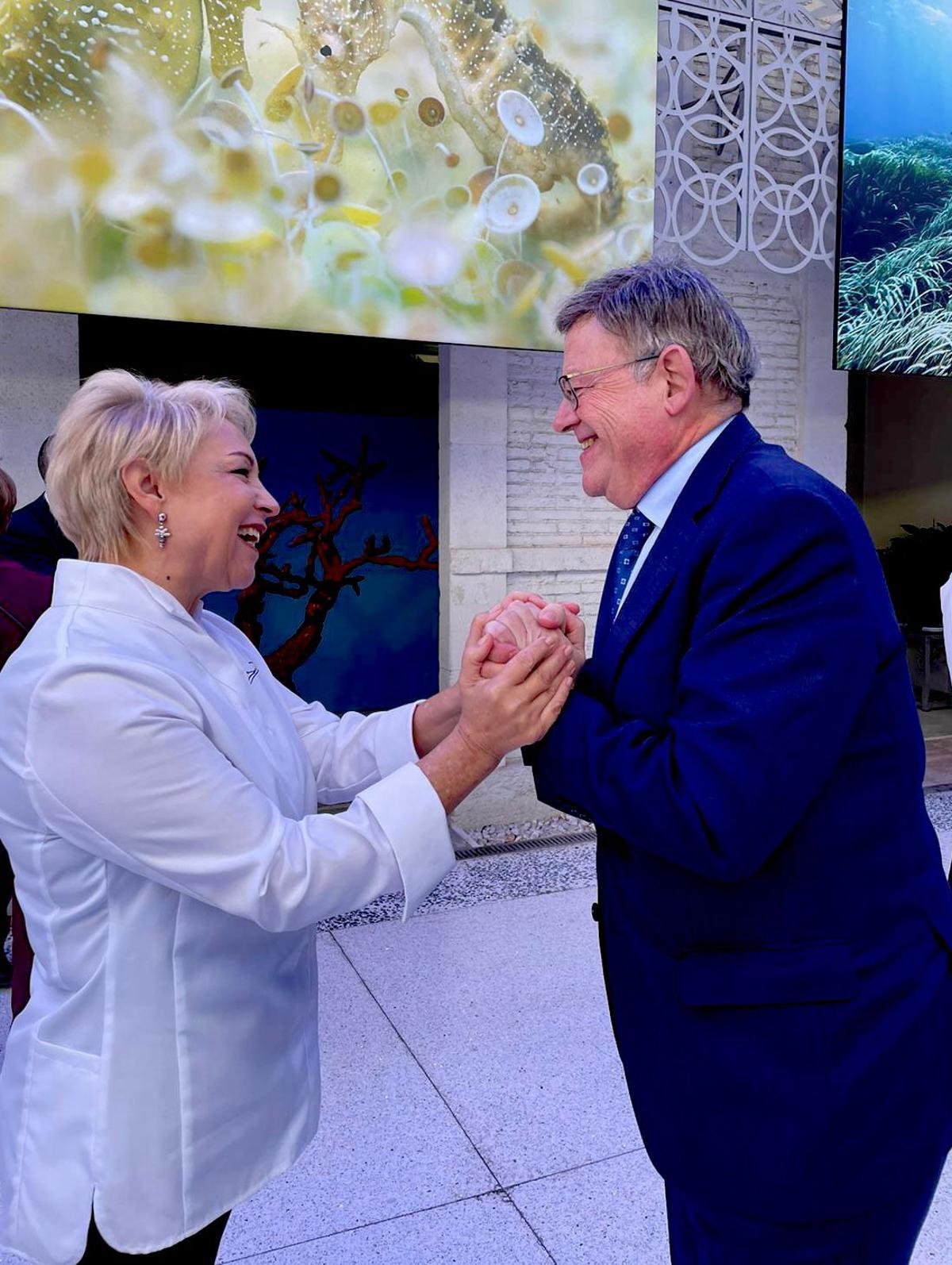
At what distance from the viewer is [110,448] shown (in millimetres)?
1508

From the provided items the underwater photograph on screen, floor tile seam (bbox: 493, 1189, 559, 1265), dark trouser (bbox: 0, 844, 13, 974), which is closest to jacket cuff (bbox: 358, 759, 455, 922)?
floor tile seam (bbox: 493, 1189, 559, 1265)

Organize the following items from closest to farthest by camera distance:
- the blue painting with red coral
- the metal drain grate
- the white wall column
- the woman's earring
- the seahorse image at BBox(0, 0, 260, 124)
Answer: the woman's earring < the seahorse image at BBox(0, 0, 260, 124) < the white wall column < the metal drain grate < the blue painting with red coral

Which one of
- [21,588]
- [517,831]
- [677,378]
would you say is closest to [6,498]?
[21,588]

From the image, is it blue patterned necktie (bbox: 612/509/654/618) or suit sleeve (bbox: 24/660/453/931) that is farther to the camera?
blue patterned necktie (bbox: 612/509/654/618)

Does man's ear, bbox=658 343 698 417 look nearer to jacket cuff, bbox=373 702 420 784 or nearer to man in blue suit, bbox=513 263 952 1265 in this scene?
man in blue suit, bbox=513 263 952 1265

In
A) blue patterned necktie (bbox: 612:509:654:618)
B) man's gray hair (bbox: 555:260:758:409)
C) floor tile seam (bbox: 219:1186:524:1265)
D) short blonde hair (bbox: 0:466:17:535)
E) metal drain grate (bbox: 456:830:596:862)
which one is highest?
man's gray hair (bbox: 555:260:758:409)

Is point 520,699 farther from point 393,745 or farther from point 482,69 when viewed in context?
point 482,69

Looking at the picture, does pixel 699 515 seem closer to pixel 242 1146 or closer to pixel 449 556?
pixel 242 1146

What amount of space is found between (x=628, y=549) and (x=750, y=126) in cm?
531

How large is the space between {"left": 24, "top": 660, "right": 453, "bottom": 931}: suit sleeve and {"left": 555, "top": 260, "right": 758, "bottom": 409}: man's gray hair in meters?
0.83

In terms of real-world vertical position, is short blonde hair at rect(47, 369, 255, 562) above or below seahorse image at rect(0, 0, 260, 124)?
below

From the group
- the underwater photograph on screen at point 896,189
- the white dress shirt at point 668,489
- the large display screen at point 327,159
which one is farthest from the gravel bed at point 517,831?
the white dress shirt at point 668,489

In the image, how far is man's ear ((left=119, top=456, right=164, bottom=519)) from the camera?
4.97 ft

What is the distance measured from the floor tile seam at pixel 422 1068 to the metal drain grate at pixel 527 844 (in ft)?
4.70
